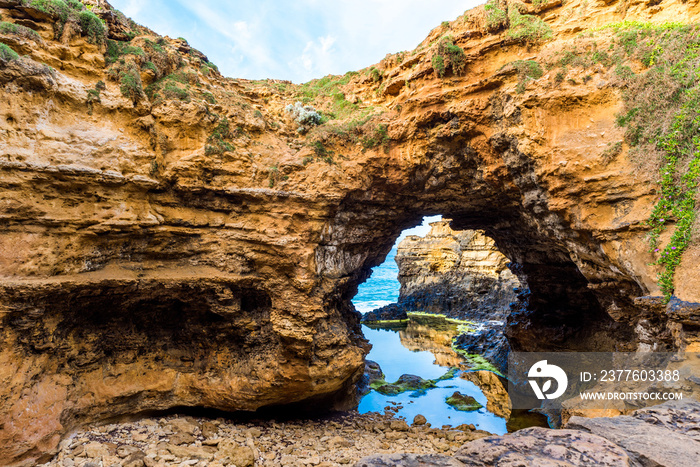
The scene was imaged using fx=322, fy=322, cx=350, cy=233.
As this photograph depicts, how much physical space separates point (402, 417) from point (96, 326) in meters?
9.97

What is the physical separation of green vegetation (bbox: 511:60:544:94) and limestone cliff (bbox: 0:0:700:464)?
55mm

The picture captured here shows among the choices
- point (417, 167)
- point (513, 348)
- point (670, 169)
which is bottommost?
point (513, 348)

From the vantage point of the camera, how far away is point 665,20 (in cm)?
815

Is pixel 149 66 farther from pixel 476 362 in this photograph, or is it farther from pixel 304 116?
pixel 476 362

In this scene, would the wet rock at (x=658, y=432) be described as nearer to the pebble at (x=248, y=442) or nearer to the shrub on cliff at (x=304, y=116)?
the pebble at (x=248, y=442)

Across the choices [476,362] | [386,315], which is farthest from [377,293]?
[476,362]

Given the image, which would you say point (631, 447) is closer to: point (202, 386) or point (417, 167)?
point (417, 167)

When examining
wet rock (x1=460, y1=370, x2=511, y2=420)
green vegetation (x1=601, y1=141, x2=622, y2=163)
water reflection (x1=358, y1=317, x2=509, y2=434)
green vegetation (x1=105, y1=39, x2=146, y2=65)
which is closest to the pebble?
water reflection (x1=358, y1=317, x2=509, y2=434)

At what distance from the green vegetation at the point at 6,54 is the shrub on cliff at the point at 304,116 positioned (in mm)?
6820

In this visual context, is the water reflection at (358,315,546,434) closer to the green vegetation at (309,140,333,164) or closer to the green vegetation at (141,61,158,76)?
the green vegetation at (309,140,333,164)

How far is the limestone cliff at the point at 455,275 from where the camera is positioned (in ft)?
94.1

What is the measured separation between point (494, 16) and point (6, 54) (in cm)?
1212

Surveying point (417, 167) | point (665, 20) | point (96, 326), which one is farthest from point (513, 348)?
point (96, 326)

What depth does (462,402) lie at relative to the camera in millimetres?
12820
